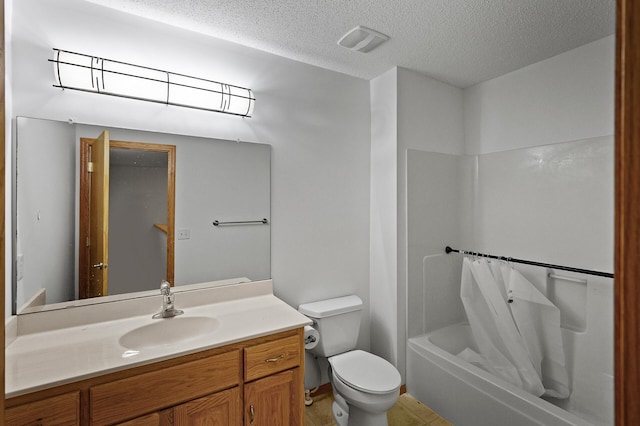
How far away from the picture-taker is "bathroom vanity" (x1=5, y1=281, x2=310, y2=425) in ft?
3.69

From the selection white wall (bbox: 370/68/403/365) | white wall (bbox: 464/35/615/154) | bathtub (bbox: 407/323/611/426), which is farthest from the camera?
white wall (bbox: 370/68/403/365)

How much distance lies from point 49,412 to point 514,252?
2.81m

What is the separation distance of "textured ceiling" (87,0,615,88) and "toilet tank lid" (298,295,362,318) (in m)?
1.72

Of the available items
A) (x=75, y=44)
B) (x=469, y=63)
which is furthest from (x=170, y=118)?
(x=469, y=63)

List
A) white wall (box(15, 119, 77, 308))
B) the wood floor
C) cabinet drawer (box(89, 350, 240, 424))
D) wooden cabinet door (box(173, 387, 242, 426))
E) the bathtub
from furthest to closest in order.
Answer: the wood floor, the bathtub, white wall (box(15, 119, 77, 308)), wooden cabinet door (box(173, 387, 242, 426)), cabinet drawer (box(89, 350, 240, 424))

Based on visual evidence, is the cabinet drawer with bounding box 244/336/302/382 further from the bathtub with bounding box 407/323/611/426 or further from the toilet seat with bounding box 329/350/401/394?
the bathtub with bounding box 407/323/611/426

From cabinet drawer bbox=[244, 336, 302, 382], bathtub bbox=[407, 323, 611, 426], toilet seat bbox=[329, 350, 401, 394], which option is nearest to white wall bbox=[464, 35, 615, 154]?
bathtub bbox=[407, 323, 611, 426]

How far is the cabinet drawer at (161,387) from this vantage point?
3.87 ft

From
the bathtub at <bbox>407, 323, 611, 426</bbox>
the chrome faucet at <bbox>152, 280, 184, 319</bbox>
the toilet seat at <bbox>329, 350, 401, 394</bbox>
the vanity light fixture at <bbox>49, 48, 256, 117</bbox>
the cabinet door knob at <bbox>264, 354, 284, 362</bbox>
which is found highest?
the vanity light fixture at <bbox>49, 48, 256, 117</bbox>

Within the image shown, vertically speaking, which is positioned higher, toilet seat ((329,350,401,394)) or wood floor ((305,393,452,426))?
toilet seat ((329,350,401,394))

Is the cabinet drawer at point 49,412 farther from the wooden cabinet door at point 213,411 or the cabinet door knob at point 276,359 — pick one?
the cabinet door knob at point 276,359

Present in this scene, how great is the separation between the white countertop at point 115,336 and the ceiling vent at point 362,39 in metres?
1.63

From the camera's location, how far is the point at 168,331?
5.35ft

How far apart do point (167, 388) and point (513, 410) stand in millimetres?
1784
